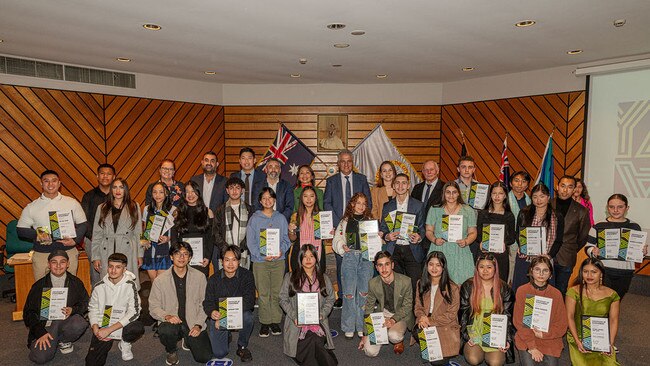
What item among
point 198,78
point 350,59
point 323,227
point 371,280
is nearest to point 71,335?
point 323,227

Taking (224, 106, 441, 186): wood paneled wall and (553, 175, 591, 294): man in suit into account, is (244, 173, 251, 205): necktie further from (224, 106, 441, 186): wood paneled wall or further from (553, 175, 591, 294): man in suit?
(224, 106, 441, 186): wood paneled wall

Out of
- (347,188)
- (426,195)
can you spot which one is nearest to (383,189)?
(347,188)

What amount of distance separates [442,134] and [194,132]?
5036 millimetres

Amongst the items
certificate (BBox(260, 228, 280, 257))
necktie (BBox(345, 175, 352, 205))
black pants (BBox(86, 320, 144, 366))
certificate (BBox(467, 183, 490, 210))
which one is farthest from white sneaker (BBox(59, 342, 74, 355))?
certificate (BBox(467, 183, 490, 210))

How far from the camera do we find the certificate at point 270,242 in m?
4.42

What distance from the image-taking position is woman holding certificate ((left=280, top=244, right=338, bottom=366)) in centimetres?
385

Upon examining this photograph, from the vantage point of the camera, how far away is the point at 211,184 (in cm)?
523

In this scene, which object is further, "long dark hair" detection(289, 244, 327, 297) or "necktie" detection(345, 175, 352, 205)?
"necktie" detection(345, 175, 352, 205)

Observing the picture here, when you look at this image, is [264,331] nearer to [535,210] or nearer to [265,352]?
[265,352]

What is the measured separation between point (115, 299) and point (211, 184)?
5.61 feet

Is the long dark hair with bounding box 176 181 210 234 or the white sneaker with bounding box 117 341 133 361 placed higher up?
the long dark hair with bounding box 176 181 210 234

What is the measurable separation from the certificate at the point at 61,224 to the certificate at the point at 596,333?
15.7 ft

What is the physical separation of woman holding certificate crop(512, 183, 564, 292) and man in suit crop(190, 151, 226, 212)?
3.24 meters

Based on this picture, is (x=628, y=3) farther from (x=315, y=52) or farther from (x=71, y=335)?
(x=71, y=335)
